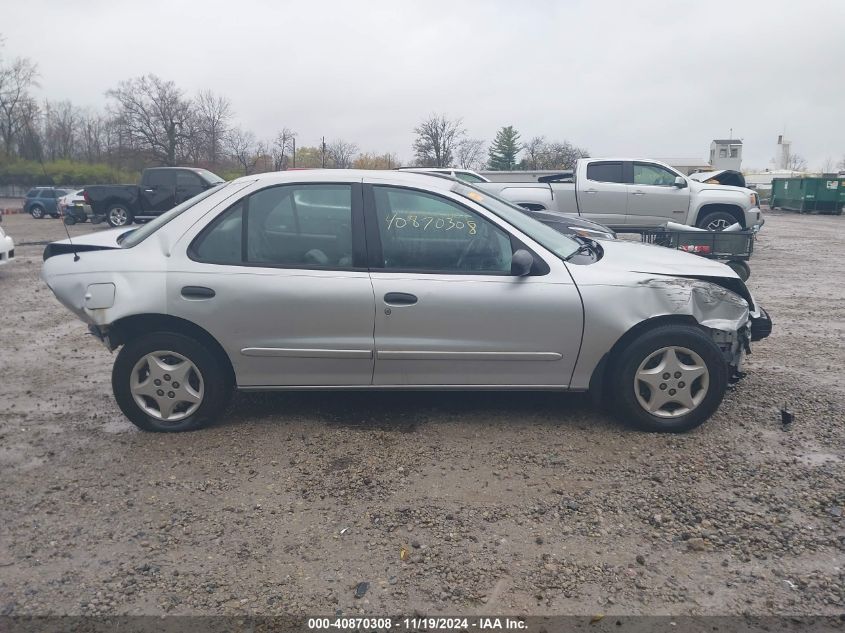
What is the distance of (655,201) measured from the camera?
1392 cm

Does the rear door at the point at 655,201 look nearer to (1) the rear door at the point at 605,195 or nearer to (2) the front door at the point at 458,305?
(1) the rear door at the point at 605,195

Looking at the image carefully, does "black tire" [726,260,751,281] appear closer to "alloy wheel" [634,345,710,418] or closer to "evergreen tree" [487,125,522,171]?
"alloy wheel" [634,345,710,418]

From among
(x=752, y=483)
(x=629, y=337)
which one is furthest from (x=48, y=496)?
(x=752, y=483)

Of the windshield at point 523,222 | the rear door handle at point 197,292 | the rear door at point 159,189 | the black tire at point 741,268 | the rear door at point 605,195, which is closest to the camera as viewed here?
the rear door handle at point 197,292

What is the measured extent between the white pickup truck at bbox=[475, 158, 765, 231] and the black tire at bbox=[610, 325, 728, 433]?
32.4ft

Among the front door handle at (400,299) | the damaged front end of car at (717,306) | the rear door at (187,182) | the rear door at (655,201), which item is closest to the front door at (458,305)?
the front door handle at (400,299)

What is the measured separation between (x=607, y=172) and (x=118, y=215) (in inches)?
619

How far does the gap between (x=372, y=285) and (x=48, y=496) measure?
2.15m

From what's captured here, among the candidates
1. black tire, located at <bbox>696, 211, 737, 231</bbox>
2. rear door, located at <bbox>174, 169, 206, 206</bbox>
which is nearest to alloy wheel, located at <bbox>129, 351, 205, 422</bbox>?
black tire, located at <bbox>696, 211, 737, 231</bbox>

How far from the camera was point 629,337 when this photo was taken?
4309 mm

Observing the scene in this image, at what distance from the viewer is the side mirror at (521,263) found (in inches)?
164

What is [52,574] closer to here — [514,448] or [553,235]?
[514,448]

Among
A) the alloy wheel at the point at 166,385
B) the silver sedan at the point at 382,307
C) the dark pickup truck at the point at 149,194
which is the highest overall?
the dark pickup truck at the point at 149,194

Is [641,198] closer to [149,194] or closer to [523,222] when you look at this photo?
[523,222]
